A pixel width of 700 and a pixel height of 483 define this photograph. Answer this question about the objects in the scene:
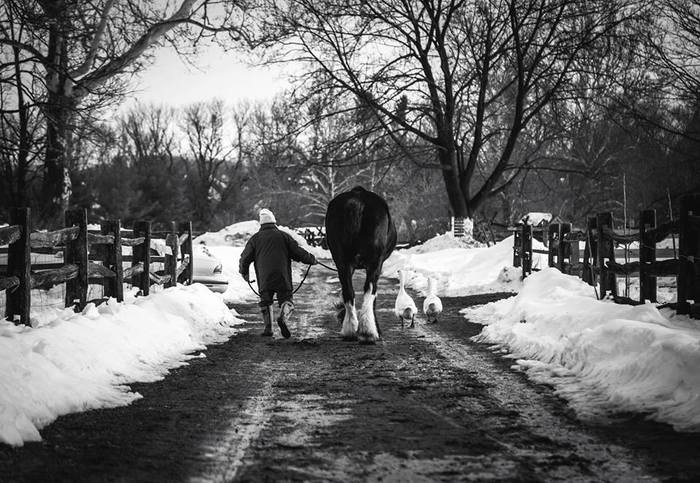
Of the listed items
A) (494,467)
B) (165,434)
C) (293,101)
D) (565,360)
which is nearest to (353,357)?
(565,360)

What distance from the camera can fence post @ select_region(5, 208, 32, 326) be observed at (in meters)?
7.18

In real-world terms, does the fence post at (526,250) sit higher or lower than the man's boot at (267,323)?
higher

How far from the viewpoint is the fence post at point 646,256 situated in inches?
352

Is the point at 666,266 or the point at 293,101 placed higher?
the point at 293,101

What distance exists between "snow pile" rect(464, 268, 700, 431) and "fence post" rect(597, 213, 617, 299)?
104cm

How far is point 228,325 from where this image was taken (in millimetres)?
10836

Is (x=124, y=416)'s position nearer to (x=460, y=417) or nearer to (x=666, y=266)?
(x=460, y=417)

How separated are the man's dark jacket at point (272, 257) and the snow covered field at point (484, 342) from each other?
1.06 metres

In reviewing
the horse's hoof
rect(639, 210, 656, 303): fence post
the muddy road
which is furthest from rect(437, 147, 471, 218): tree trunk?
the muddy road

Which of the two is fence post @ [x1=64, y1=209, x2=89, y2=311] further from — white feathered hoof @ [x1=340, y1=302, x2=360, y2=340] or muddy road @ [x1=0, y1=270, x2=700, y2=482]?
white feathered hoof @ [x1=340, y1=302, x2=360, y2=340]

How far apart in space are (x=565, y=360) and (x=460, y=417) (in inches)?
95.3

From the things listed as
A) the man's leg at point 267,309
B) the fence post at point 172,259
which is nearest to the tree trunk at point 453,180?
the fence post at point 172,259

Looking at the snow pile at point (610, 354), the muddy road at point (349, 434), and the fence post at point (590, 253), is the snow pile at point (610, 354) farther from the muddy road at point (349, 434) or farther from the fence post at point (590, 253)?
the fence post at point (590, 253)

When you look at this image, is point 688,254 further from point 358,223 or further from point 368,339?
point 358,223
